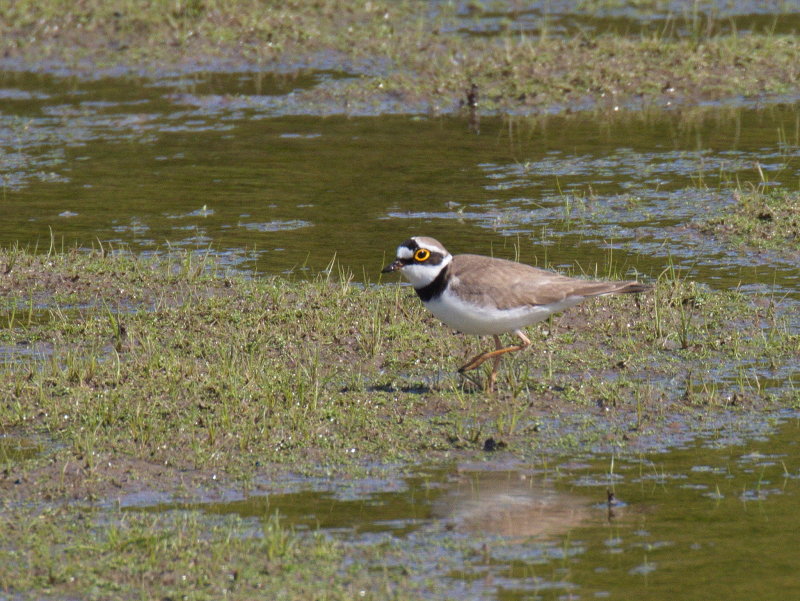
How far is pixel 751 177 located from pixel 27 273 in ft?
23.4

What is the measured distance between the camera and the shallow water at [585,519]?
5.75m

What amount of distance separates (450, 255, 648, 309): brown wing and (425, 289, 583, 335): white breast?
0.04m

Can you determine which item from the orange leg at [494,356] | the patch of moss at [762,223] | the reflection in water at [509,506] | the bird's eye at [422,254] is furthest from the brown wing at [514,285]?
the patch of moss at [762,223]

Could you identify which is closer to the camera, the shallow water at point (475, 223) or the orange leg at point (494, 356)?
the shallow water at point (475, 223)

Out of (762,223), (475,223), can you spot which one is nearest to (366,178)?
(475,223)

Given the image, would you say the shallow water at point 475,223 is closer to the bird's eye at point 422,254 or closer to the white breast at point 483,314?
the white breast at point 483,314

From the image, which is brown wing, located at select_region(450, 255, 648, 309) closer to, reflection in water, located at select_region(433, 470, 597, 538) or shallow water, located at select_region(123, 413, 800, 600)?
shallow water, located at select_region(123, 413, 800, 600)

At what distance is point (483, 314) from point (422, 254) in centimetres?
60

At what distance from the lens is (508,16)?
68.5ft

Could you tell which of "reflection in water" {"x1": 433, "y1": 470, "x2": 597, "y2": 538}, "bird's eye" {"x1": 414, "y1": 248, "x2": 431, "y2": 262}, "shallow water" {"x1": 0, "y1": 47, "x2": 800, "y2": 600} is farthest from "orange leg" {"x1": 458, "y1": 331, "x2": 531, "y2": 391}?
"reflection in water" {"x1": 433, "y1": 470, "x2": 597, "y2": 538}

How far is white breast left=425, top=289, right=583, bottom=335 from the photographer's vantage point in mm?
7977

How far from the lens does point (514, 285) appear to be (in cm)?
805

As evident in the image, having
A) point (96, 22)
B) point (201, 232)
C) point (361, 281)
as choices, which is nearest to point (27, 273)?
point (201, 232)

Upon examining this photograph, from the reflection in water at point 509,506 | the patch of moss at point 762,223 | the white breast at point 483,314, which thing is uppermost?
the white breast at point 483,314
